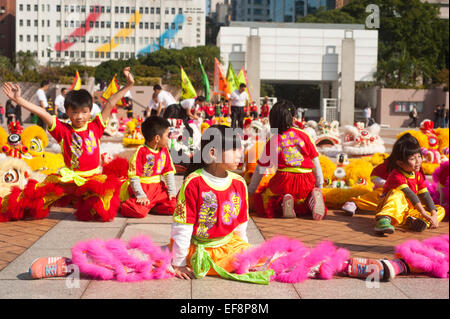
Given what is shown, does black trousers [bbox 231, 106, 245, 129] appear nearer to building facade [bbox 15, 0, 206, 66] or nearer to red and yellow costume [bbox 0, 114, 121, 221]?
red and yellow costume [bbox 0, 114, 121, 221]

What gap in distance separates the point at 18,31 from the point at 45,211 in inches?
84.9

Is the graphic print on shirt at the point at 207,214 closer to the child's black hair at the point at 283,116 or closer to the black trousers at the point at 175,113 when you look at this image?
the child's black hair at the point at 283,116

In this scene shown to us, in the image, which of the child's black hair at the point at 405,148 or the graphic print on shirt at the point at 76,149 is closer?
the child's black hair at the point at 405,148

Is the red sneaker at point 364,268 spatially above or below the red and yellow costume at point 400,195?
below

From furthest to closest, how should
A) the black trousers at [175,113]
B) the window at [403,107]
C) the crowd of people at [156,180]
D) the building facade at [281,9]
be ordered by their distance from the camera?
the window at [403,107], the black trousers at [175,113], the crowd of people at [156,180], the building facade at [281,9]

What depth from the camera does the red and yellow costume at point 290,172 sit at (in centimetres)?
475

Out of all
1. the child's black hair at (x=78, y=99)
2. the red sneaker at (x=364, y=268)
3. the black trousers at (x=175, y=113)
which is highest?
the child's black hair at (x=78, y=99)

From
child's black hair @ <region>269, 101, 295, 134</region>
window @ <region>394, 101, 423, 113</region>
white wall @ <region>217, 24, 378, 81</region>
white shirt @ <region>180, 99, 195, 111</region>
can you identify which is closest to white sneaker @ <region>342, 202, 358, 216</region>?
child's black hair @ <region>269, 101, 295, 134</region>

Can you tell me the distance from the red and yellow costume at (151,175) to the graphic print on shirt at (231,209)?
6.68 ft

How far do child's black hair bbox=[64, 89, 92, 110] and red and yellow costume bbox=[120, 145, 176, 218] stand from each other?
2.29 ft

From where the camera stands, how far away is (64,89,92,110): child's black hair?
4.36 metres

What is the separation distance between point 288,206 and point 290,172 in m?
0.34

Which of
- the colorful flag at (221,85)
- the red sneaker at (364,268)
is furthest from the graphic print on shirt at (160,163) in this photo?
the colorful flag at (221,85)
